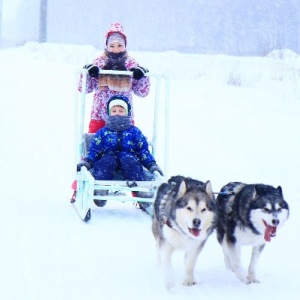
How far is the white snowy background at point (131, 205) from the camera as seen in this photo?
4.32m

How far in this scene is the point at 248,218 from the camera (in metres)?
4.22

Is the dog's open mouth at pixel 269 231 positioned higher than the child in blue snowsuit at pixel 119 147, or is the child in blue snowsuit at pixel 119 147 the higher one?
the child in blue snowsuit at pixel 119 147

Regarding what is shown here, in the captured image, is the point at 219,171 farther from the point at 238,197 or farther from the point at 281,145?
the point at 238,197

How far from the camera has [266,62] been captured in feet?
75.9

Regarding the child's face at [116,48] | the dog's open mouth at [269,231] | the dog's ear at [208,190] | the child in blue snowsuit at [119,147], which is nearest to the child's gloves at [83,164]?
the child in blue snowsuit at [119,147]

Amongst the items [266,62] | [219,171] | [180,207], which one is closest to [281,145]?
[219,171]

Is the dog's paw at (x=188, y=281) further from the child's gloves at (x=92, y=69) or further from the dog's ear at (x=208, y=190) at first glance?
the child's gloves at (x=92, y=69)

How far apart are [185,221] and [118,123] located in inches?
104

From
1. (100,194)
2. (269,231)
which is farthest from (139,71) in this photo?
(269,231)

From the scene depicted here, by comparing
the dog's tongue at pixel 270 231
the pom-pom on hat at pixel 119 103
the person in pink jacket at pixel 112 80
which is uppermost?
the person in pink jacket at pixel 112 80

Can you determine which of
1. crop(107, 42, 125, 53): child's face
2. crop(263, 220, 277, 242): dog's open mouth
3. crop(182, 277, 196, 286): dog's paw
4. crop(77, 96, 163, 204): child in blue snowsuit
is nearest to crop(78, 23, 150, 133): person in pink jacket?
crop(107, 42, 125, 53): child's face

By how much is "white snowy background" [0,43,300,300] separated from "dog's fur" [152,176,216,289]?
0.66 ft

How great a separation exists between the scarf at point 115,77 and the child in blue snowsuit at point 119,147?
249 mm

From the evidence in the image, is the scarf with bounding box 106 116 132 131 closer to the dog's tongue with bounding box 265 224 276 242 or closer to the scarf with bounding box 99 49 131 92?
the scarf with bounding box 99 49 131 92
